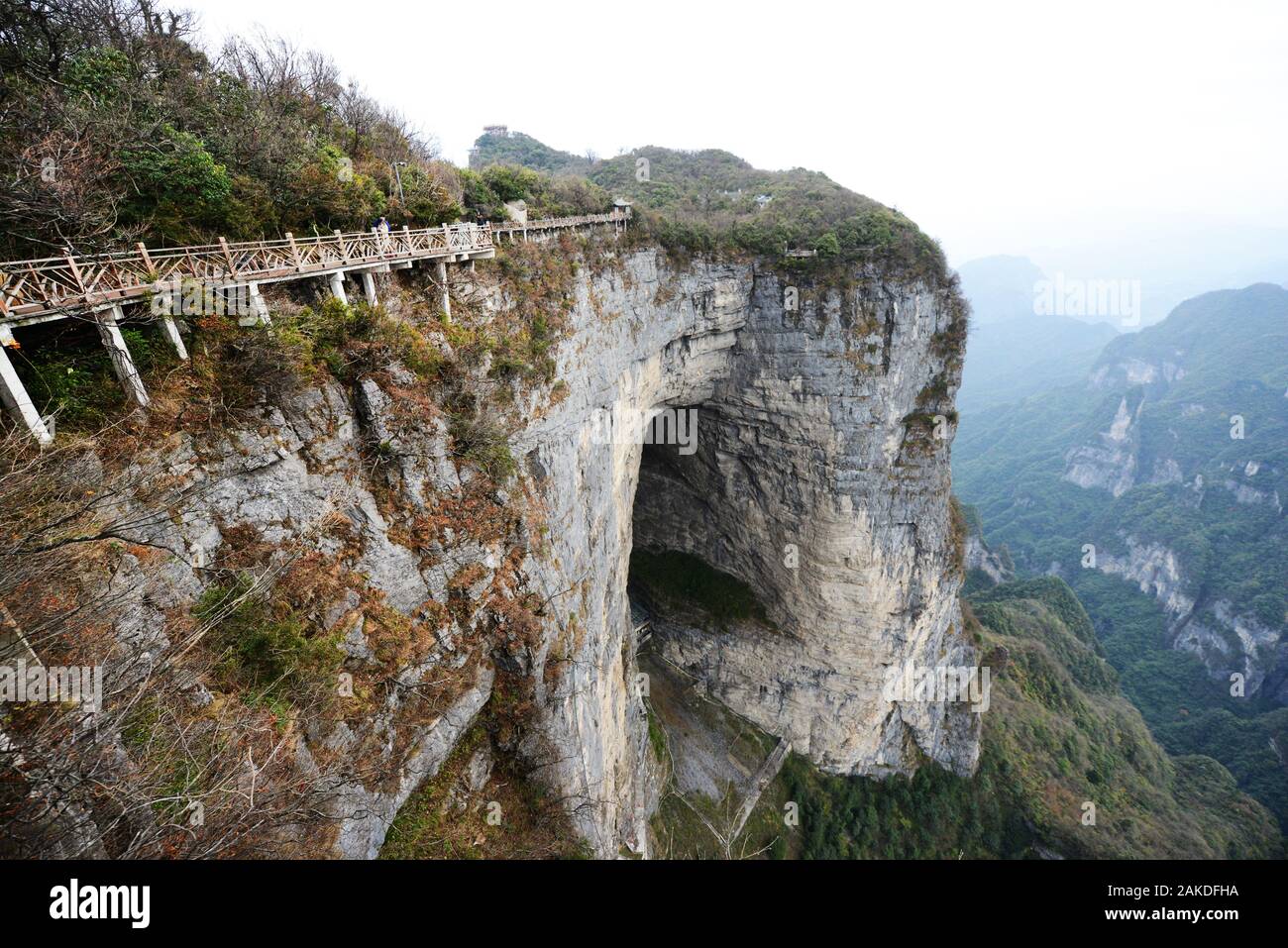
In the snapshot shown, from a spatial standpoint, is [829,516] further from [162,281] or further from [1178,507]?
[1178,507]

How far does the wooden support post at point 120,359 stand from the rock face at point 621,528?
700mm

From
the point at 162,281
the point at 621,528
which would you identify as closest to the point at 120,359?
the point at 162,281

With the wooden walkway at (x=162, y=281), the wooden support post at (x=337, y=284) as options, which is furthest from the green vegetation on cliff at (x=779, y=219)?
the wooden support post at (x=337, y=284)

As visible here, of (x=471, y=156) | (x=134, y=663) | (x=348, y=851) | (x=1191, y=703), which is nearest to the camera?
(x=134, y=663)

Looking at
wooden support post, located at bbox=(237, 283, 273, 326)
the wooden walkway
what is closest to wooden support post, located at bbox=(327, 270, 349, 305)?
the wooden walkway

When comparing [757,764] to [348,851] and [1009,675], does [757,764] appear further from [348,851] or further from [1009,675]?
[348,851]

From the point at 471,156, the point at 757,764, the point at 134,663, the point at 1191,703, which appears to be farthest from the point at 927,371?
the point at 1191,703

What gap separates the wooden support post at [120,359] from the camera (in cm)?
670

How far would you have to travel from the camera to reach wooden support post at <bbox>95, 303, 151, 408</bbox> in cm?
670

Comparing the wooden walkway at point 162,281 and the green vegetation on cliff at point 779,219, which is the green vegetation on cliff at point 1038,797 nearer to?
the green vegetation on cliff at point 779,219

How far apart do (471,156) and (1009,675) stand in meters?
65.5

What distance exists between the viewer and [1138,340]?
166625mm

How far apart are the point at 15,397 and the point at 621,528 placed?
646 inches

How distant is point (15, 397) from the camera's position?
582 centimetres
